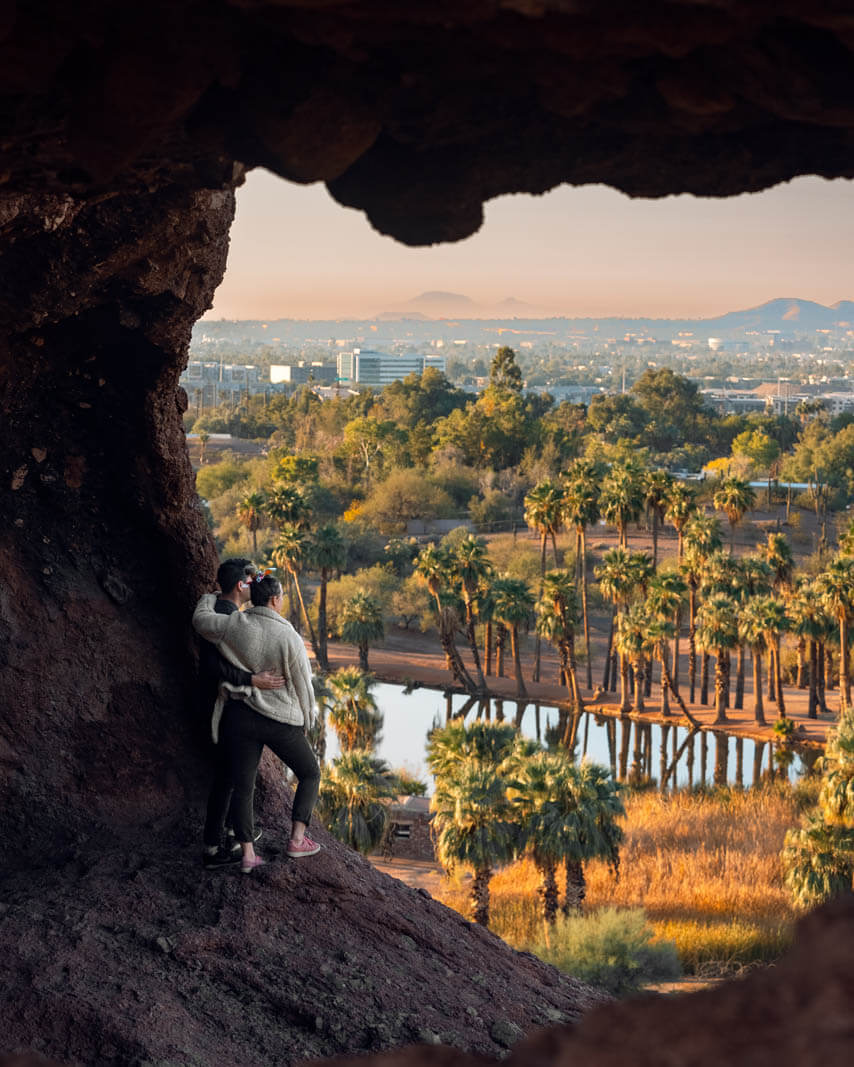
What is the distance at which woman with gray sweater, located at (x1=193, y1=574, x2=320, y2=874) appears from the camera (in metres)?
6.09

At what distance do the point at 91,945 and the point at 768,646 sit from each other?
132ft

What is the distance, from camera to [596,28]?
2.90 metres

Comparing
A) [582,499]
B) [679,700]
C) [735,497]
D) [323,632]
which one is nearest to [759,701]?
[679,700]

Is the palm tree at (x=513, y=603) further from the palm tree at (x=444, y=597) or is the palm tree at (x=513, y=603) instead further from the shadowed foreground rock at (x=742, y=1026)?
the shadowed foreground rock at (x=742, y=1026)

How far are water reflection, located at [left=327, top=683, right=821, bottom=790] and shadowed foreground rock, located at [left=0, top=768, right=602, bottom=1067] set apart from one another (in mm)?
31377

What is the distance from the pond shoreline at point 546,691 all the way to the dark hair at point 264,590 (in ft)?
125

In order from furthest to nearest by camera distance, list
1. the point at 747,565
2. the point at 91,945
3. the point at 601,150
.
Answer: the point at 747,565 → the point at 91,945 → the point at 601,150

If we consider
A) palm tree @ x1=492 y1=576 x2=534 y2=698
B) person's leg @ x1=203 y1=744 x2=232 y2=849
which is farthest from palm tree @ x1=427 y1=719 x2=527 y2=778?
palm tree @ x1=492 y1=576 x2=534 y2=698

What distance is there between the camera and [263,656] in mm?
6105

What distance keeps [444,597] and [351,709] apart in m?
13.4

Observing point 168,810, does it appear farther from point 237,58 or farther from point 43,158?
point 237,58

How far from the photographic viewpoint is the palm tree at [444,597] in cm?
4719

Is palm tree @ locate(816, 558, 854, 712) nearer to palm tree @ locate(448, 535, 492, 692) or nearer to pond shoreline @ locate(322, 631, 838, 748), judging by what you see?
pond shoreline @ locate(322, 631, 838, 748)

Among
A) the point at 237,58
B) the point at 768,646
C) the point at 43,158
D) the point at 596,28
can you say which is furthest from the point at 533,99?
the point at 768,646
